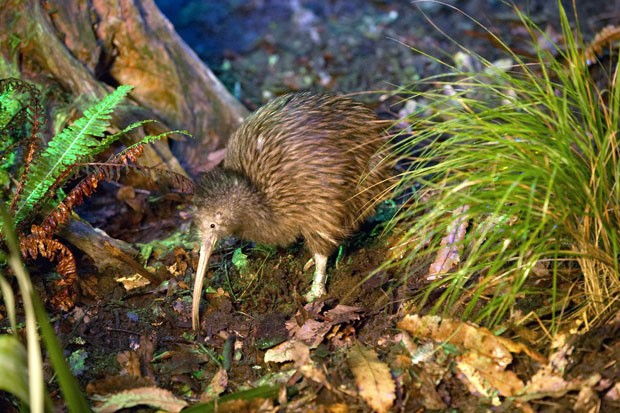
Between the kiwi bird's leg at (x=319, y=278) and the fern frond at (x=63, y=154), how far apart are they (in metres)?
1.40

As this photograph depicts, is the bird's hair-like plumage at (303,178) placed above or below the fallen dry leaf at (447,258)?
above

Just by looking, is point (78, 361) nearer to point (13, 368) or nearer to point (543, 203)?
point (13, 368)

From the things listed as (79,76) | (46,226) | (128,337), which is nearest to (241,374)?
(128,337)

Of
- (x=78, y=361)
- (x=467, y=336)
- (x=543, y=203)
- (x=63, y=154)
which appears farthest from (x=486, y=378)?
(x=63, y=154)

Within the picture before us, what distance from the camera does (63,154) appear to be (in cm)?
425

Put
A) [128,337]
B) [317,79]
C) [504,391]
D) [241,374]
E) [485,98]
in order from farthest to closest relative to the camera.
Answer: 1. [317,79]
2. [485,98]
3. [128,337]
4. [241,374]
5. [504,391]

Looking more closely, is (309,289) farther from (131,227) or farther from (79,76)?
(79,76)

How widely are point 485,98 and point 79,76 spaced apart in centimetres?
323

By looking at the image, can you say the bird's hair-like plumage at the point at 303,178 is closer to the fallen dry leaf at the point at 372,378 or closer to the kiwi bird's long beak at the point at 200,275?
the kiwi bird's long beak at the point at 200,275

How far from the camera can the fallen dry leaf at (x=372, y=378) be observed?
3061 millimetres

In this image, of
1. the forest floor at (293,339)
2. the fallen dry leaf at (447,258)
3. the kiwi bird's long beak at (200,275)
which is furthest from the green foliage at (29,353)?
the fallen dry leaf at (447,258)

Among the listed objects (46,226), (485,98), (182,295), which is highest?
(46,226)

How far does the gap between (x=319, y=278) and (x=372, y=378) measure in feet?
3.91

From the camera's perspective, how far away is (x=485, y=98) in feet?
20.2
